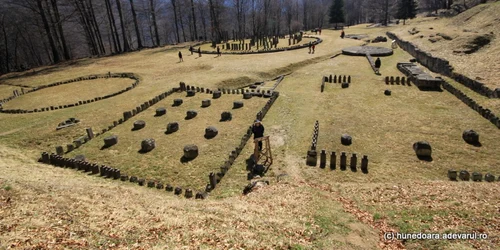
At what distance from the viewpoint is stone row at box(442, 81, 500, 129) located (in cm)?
1722

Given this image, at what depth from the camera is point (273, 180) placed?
42.8ft

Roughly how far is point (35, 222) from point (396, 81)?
2792 cm

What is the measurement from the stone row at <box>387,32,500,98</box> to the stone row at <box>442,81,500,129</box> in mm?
1354

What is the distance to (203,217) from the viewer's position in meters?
9.25

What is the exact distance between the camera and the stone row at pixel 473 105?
17219 millimetres

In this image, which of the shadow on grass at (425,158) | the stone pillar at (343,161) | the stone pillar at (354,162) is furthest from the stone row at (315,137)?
the shadow on grass at (425,158)

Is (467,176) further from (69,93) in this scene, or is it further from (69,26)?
(69,26)

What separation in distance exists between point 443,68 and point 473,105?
9695mm

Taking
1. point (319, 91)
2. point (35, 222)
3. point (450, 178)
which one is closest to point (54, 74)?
point (319, 91)

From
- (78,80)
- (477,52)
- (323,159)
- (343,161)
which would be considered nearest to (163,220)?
(323,159)

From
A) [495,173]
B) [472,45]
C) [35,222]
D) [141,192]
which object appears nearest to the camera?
[35,222]

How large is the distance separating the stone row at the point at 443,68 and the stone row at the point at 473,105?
1354mm

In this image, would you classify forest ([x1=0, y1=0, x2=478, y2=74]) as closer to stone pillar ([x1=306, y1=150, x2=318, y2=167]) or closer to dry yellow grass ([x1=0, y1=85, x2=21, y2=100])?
dry yellow grass ([x1=0, y1=85, x2=21, y2=100])

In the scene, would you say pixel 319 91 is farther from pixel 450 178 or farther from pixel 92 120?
pixel 92 120
